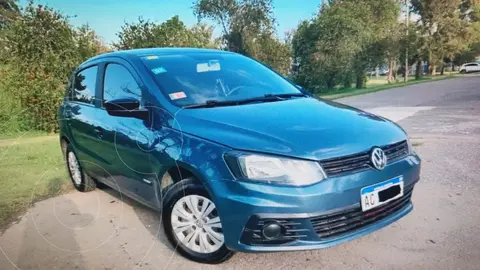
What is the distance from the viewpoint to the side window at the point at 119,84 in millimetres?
3498

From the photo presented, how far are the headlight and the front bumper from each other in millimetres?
43

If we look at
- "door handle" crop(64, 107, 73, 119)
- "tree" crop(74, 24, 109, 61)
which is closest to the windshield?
"door handle" crop(64, 107, 73, 119)

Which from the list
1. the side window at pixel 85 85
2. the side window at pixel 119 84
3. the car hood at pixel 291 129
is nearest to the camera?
the car hood at pixel 291 129

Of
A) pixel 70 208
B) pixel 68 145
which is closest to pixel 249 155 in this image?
pixel 70 208

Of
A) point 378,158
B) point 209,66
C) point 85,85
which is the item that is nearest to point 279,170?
point 378,158

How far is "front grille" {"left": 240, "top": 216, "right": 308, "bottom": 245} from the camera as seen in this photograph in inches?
98.3

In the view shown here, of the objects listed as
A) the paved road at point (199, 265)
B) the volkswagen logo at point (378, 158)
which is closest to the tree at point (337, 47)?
the paved road at point (199, 265)

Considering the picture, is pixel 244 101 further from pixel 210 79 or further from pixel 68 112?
pixel 68 112

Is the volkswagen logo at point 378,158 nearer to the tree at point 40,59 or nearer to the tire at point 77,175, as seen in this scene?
the tire at point 77,175

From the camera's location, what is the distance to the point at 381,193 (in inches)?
107

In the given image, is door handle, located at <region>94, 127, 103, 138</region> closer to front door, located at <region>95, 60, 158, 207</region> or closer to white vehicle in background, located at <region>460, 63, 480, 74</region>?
front door, located at <region>95, 60, 158, 207</region>

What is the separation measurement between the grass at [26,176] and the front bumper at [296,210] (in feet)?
8.36

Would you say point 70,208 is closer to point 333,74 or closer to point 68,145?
point 68,145

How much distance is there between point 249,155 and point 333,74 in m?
25.0
